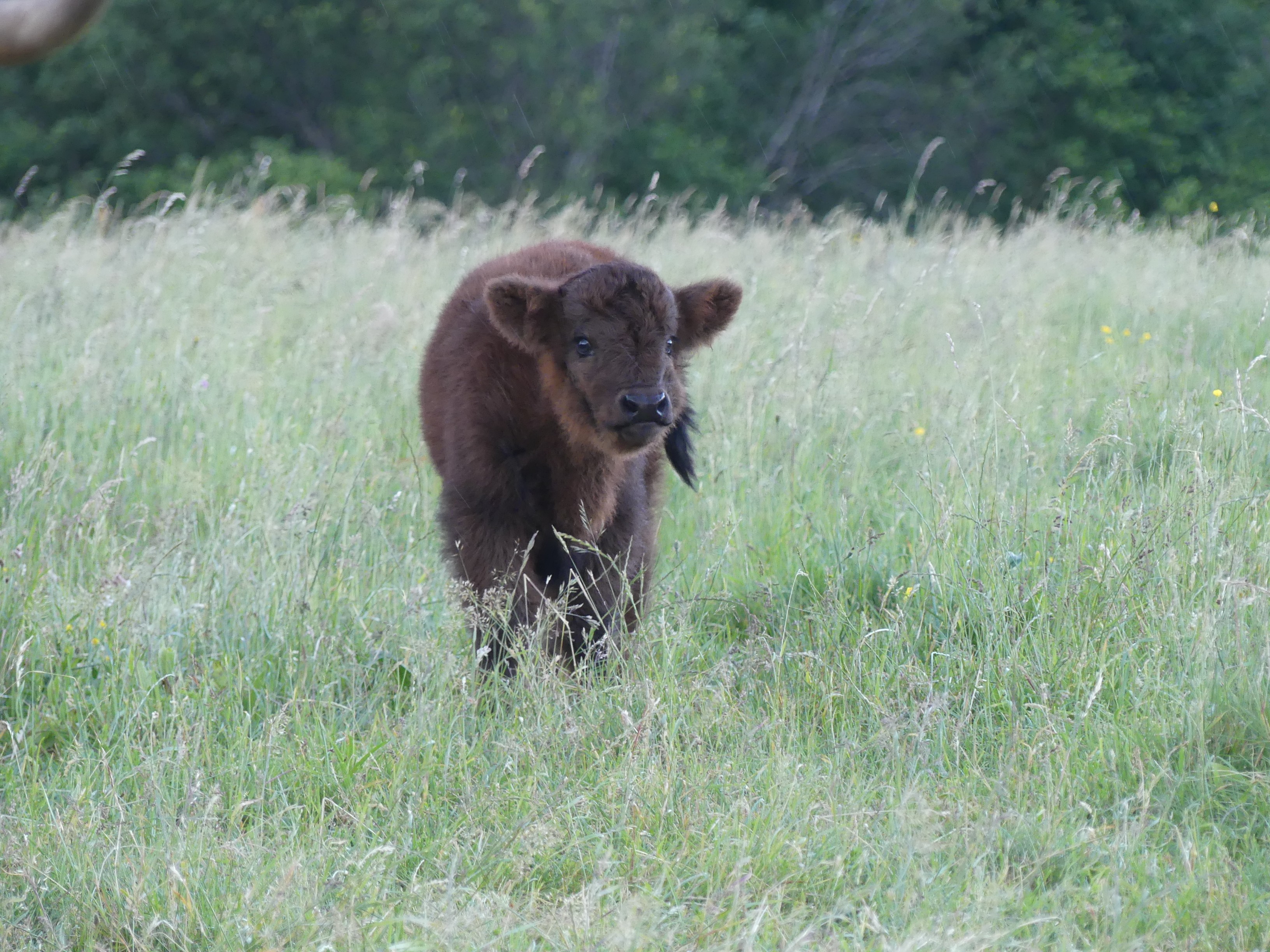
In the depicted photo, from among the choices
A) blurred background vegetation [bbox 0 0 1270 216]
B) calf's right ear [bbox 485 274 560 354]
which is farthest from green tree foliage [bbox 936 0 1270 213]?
calf's right ear [bbox 485 274 560 354]

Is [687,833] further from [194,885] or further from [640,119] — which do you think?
[640,119]

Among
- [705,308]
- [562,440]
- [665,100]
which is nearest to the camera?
[562,440]

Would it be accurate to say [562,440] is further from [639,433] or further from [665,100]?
[665,100]

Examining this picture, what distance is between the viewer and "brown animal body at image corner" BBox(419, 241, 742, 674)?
4.15 meters

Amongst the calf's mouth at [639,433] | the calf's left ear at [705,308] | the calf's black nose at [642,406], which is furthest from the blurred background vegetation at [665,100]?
the calf's black nose at [642,406]

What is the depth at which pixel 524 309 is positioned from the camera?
424 cm

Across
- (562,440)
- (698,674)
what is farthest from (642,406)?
→ (698,674)

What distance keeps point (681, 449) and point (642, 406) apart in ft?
2.27

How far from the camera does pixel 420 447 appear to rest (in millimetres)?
5969

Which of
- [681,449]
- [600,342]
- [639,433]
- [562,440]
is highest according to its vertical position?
[600,342]

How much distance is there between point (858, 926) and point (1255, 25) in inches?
1031

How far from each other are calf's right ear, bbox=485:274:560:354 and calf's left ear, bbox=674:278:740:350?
0.48 m

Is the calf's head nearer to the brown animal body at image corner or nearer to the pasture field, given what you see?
the brown animal body at image corner

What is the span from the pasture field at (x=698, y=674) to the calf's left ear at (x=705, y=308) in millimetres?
702
